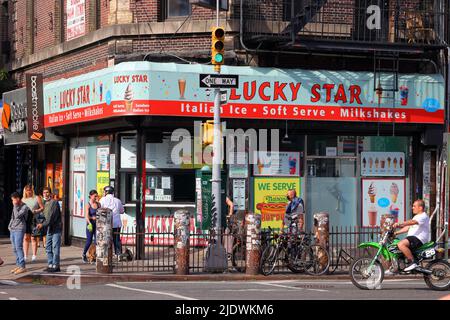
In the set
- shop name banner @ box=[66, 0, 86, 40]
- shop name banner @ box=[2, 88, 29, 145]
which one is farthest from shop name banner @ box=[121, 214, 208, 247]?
shop name banner @ box=[66, 0, 86, 40]

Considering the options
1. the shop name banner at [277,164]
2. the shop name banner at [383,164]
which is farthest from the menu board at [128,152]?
the shop name banner at [383,164]

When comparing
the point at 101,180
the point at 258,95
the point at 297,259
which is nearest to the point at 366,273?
the point at 297,259

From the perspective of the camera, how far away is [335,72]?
23.7m

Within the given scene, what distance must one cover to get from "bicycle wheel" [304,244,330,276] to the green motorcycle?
2752mm

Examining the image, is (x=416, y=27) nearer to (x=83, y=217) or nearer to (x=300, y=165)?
(x=300, y=165)

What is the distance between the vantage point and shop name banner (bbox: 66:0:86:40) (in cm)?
2645

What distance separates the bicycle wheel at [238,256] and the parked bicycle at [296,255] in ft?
2.07

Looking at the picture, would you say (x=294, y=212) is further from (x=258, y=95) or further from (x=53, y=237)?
(x=53, y=237)

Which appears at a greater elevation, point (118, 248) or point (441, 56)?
point (441, 56)

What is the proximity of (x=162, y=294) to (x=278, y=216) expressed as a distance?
28.7 ft

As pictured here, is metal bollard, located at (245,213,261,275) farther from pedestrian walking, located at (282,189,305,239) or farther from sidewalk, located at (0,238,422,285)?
pedestrian walking, located at (282,189,305,239)

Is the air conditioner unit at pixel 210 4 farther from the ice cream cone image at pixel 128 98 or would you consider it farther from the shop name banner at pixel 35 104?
the shop name banner at pixel 35 104

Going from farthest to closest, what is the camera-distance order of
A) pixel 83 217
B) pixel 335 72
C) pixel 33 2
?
pixel 33 2 < pixel 83 217 < pixel 335 72

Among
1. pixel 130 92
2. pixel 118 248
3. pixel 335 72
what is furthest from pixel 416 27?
pixel 118 248
